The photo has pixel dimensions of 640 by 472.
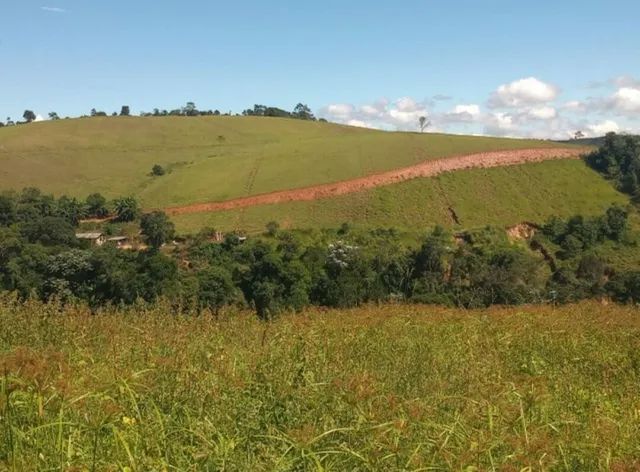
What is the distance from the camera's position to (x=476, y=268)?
48656 millimetres

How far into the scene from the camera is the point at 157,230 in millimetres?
53656

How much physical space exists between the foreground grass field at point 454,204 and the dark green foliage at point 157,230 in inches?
91.8

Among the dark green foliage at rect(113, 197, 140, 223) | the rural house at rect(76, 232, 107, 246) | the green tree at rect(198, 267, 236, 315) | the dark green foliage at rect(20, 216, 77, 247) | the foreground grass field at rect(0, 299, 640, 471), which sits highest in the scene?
the foreground grass field at rect(0, 299, 640, 471)

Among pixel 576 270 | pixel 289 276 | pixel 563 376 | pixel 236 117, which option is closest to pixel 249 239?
pixel 289 276

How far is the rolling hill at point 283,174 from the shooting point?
63000 mm

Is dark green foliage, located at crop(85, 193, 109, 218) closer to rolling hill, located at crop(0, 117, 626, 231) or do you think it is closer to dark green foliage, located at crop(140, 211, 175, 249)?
rolling hill, located at crop(0, 117, 626, 231)

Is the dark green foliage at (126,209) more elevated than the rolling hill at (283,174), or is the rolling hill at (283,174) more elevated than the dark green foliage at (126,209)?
the rolling hill at (283,174)

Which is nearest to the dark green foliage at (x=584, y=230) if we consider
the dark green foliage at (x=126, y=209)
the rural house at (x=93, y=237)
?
the dark green foliage at (x=126, y=209)

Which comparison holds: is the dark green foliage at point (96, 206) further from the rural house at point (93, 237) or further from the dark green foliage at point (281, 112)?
the dark green foliage at point (281, 112)

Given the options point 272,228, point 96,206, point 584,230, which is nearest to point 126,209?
point 96,206

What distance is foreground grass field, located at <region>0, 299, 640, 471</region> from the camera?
291 centimetres

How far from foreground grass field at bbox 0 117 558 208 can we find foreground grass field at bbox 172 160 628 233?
19.1ft

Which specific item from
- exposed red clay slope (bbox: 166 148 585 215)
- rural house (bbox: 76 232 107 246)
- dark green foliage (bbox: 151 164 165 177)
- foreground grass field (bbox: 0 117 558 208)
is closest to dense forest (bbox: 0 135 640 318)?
rural house (bbox: 76 232 107 246)

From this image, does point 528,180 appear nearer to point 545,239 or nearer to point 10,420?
point 545,239
